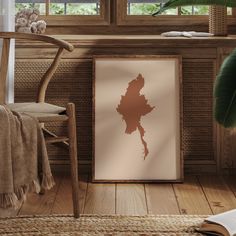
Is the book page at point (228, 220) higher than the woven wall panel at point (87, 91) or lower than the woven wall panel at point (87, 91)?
lower

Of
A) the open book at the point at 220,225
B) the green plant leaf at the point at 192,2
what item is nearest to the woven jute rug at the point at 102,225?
the open book at the point at 220,225

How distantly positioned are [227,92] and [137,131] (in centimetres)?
144

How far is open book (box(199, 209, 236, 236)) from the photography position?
9.73 ft

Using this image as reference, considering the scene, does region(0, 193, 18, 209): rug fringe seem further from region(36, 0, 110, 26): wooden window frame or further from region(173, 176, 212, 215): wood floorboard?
region(36, 0, 110, 26): wooden window frame

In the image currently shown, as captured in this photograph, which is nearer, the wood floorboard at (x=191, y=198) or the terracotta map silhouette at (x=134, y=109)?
the wood floorboard at (x=191, y=198)

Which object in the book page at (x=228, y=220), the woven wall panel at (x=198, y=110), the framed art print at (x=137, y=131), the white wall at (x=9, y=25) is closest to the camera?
the book page at (x=228, y=220)

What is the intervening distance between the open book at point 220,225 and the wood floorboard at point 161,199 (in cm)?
42

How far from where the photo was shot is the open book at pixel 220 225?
2.96 metres

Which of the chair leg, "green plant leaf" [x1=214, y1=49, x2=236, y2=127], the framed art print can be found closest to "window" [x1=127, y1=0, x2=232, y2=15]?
the framed art print

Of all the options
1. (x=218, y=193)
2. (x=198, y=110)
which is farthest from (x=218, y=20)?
(x=218, y=193)

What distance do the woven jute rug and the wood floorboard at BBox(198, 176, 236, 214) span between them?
0.29m

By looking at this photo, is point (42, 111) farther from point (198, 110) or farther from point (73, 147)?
point (198, 110)

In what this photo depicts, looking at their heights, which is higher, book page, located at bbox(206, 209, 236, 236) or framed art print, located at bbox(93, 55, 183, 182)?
framed art print, located at bbox(93, 55, 183, 182)

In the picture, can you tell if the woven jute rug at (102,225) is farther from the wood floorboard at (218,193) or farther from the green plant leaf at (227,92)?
the green plant leaf at (227,92)
